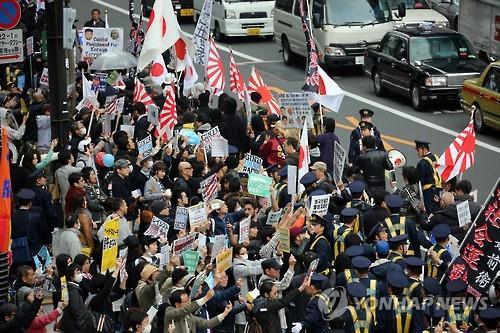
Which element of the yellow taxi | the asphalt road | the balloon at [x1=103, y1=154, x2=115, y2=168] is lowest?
the asphalt road

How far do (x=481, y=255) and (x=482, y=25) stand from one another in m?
16.1

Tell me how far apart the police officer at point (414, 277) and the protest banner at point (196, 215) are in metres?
2.49

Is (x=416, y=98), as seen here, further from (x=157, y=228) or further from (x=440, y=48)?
(x=157, y=228)

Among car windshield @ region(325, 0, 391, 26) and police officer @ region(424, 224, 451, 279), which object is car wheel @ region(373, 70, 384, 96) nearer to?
car windshield @ region(325, 0, 391, 26)

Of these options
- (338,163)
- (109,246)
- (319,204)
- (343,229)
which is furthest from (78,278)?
(338,163)

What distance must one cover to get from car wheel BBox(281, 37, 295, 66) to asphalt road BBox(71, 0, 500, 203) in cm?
15

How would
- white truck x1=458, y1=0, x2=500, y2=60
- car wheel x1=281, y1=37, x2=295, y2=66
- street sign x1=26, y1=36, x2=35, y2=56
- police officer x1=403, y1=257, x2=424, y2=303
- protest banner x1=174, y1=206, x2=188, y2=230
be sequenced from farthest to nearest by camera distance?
car wheel x1=281, y1=37, x2=295, y2=66 < white truck x1=458, y1=0, x2=500, y2=60 < street sign x1=26, y1=36, x2=35, y2=56 < protest banner x1=174, y1=206, x2=188, y2=230 < police officer x1=403, y1=257, x2=424, y2=303

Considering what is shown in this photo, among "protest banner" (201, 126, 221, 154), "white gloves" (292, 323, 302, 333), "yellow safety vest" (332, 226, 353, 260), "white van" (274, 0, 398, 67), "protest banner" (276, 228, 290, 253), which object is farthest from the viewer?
"white van" (274, 0, 398, 67)

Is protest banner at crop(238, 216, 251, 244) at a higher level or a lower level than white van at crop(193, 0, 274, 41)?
higher

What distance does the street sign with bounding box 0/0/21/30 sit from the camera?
781 inches

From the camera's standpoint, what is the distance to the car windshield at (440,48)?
26.8 metres

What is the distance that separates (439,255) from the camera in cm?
1383

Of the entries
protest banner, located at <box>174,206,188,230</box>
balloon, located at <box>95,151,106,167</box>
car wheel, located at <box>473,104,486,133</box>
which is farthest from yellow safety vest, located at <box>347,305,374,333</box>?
car wheel, located at <box>473,104,486,133</box>

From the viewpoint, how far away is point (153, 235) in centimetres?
1396
